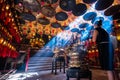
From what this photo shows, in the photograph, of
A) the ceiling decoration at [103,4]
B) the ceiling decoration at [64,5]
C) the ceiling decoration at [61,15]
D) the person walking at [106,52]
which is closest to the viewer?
the person walking at [106,52]

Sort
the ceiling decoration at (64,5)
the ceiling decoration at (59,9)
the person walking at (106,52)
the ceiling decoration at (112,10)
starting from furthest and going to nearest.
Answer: the ceiling decoration at (64,5) < the ceiling decoration at (59,9) < the ceiling decoration at (112,10) < the person walking at (106,52)

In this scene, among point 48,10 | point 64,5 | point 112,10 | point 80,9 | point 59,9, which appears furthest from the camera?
point 59,9

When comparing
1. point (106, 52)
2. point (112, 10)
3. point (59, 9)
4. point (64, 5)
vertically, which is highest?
point (59, 9)

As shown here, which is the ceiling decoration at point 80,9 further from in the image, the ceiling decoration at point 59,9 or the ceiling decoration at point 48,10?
the ceiling decoration at point 48,10

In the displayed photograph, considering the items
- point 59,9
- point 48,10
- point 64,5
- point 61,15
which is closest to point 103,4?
point 64,5

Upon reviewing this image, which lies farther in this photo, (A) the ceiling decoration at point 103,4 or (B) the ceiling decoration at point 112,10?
(A) the ceiling decoration at point 103,4

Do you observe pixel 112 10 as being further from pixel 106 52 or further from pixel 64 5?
pixel 106 52

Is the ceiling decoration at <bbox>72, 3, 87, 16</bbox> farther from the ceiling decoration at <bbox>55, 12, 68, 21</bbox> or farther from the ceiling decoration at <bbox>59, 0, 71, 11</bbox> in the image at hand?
the ceiling decoration at <bbox>55, 12, 68, 21</bbox>

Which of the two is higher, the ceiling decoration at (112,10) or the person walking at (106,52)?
the ceiling decoration at (112,10)

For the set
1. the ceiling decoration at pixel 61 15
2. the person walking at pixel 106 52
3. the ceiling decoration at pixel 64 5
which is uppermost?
the ceiling decoration at pixel 64 5

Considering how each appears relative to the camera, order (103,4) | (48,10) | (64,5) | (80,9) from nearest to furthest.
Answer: (103,4) → (64,5) → (80,9) → (48,10)

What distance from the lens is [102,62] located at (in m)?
2.07

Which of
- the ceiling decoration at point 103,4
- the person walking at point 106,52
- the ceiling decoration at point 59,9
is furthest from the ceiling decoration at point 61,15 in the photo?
the person walking at point 106,52

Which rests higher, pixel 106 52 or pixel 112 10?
pixel 112 10
